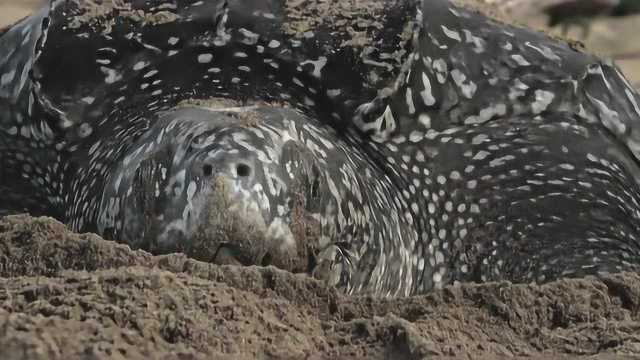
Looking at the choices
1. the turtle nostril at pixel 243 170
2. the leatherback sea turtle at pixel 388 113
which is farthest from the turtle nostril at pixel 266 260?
the leatherback sea turtle at pixel 388 113

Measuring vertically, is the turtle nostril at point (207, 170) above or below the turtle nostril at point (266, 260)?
above

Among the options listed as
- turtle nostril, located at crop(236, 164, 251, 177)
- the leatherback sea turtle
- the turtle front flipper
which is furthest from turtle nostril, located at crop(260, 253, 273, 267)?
the turtle front flipper

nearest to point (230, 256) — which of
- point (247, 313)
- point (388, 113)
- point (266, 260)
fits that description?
point (266, 260)

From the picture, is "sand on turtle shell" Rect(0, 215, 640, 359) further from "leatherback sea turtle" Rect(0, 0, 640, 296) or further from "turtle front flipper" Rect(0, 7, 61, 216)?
"turtle front flipper" Rect(0, 7, 61, 216)

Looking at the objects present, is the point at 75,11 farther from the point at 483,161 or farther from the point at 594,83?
the point at 594,83

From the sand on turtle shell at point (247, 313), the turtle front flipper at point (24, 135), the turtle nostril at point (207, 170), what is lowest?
the turtle front flipper at point (24, 135)

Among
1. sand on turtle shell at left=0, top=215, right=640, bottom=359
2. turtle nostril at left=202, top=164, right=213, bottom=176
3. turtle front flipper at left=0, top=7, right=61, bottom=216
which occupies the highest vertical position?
turtle nostril at left=202, top=164, right=213, bottom=176

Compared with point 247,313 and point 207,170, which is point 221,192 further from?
point 247,313

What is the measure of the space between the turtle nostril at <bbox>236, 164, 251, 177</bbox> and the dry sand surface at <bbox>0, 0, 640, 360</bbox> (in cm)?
22

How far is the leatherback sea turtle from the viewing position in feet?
8.42

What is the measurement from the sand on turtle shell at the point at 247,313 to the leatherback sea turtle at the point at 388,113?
1.65ft

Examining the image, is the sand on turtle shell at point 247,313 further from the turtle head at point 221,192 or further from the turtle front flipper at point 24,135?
the turtle front flipper at point 24,135

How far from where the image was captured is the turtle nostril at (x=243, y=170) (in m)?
1.97

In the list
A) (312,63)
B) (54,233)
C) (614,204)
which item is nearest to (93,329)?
(54,233)
